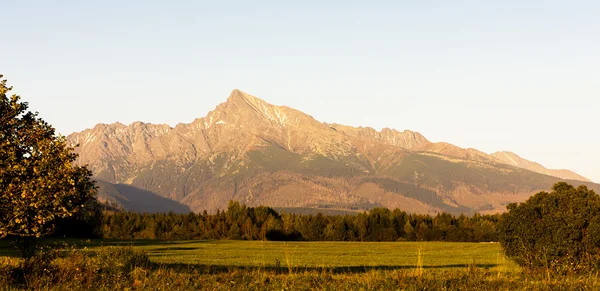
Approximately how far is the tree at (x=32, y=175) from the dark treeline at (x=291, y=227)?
14229 cm

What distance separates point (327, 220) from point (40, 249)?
517 ft

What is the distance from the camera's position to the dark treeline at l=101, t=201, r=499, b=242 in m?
171

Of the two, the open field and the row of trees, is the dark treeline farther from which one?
the row of trees

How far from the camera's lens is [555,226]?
37.9 meters

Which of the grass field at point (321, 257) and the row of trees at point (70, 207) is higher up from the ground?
the row of trees at point (70, 207)

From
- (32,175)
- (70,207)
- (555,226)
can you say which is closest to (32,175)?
(32,175)

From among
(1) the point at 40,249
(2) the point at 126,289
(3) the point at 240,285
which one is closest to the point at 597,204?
(3) the point at 240,285

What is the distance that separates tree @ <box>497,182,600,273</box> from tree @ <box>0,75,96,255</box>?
82.7ft

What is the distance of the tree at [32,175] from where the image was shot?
85.4 ft

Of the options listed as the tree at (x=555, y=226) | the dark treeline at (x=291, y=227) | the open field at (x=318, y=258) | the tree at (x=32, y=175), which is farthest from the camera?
the dark treeline at (x=291, y=227)

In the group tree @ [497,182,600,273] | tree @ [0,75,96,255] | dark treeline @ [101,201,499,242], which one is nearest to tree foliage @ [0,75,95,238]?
tree @ [0,75,96,255]

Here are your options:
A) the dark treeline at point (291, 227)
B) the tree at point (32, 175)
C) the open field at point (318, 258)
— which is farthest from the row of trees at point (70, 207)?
the dark treeline at point (291, 227)

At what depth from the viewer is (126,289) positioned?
73.0 ft

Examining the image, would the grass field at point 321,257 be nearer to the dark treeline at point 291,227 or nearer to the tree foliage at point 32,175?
the tree foliage at point 32,175
